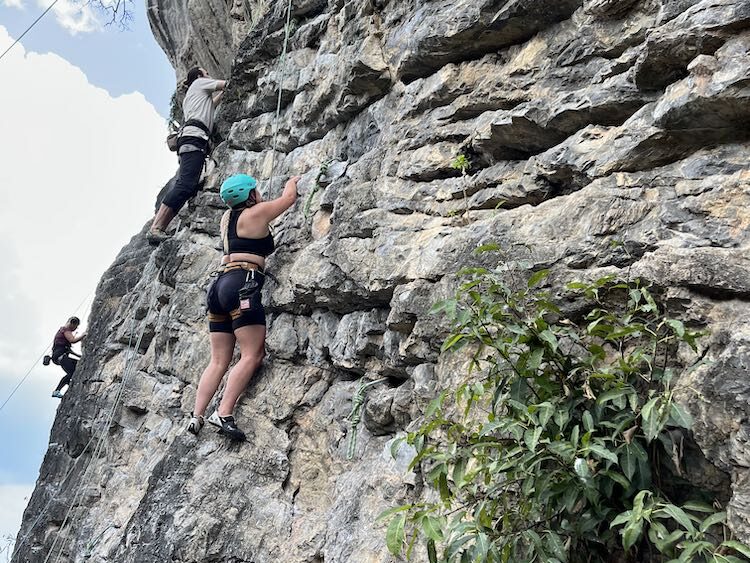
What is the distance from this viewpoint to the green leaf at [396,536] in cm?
218

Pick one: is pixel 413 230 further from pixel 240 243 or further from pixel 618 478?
pixel 618 478

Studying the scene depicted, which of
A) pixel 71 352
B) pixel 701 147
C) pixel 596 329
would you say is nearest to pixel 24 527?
pixel 71 352

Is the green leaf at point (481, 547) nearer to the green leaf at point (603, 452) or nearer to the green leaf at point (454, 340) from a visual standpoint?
the green leaf at point (603, 452)

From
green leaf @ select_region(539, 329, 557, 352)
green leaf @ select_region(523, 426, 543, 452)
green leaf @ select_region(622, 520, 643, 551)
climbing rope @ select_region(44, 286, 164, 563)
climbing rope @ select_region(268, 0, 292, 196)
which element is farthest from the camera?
climbing rope @ select_region(44, 286, 164, 563)

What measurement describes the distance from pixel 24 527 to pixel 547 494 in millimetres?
8996

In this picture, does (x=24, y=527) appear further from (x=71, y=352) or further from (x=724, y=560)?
(x=724, y=560)

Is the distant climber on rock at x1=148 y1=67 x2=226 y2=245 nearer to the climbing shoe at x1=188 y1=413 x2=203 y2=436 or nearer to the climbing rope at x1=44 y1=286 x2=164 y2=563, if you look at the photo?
the climbing rope at x1=44 y1=286 x2=164 y2=563

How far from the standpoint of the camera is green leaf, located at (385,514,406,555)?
2.18 m

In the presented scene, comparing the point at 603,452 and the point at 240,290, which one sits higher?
the point at 240,290

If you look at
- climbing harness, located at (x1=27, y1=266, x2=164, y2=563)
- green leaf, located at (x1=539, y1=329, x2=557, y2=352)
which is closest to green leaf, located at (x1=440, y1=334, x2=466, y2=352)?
green leaf, located at (x1=539, y1=329, x2=557, y2=352)

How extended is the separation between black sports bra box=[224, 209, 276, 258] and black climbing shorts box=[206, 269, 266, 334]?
0.73ft

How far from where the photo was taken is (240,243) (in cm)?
532

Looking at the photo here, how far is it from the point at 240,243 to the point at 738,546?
4358 millimetres

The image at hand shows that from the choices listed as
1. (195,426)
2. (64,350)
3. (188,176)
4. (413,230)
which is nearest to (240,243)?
(195,426)
